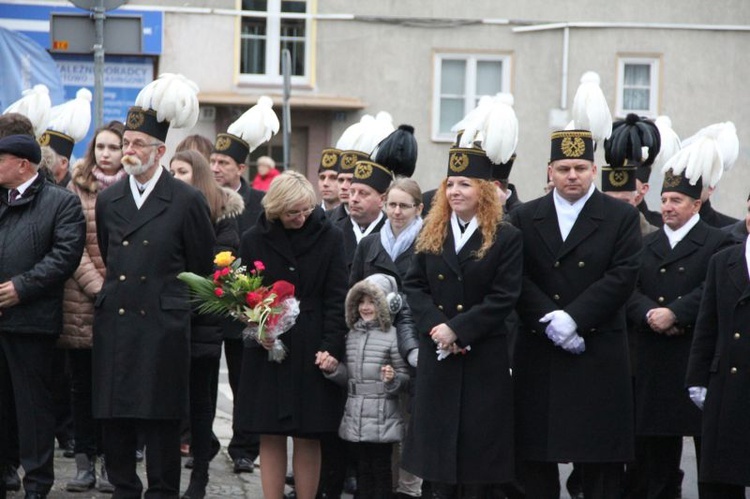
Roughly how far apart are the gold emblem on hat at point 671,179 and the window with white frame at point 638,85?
64.3 feet

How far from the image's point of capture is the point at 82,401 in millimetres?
9406

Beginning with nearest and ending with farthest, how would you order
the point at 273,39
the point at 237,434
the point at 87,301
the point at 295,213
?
the point at 295,213, the point at 87,301, the point at 237,434, the point at 273,39

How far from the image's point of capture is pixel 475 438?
7754 mm

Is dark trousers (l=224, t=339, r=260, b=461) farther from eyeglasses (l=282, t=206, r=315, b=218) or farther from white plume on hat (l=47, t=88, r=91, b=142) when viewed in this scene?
white plume on hat (l=47, t=88, r=91, b=142)

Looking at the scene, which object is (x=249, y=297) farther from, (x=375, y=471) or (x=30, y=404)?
(x=30, y=404)

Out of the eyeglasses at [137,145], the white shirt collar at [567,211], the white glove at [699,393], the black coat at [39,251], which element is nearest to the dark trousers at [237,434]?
the black coat at [39,251]

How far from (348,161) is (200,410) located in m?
2.19

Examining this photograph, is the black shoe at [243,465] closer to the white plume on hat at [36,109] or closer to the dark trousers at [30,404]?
the dark trousers at [30,404]

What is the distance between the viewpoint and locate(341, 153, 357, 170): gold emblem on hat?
10.2 m

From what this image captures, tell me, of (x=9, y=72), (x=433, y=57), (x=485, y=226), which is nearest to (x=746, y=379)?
(x=485, y=226)

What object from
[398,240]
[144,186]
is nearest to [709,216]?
[398,240]

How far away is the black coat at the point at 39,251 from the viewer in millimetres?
8375

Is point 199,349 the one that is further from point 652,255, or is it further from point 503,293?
point 652,255

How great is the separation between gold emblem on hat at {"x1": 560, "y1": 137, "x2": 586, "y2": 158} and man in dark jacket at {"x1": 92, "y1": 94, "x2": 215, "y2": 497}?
216 centimetres
